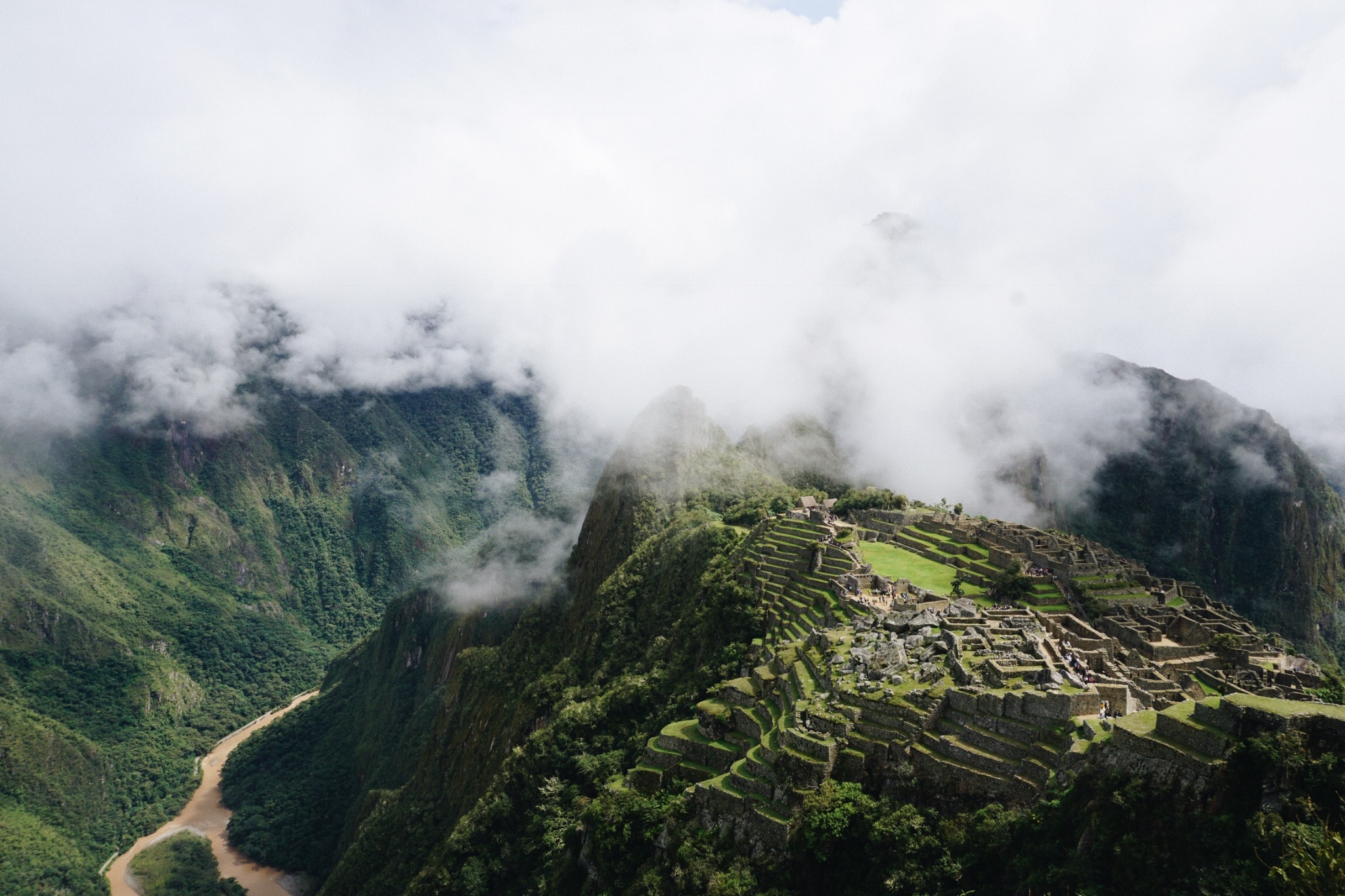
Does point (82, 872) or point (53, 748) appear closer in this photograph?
point (82, 872)

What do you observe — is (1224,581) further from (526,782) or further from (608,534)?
(526,782)

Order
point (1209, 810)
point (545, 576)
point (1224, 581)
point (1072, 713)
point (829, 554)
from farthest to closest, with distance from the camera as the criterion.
Result: point (1224, 581)
point (545, 576)
point (829, 554)
point (1072, 713)
point (1209, 810)

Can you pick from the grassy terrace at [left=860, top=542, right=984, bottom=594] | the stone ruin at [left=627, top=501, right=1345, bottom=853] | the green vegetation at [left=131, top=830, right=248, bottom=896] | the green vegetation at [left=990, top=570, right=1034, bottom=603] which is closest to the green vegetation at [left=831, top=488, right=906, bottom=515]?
the grassy terrace at [left=860, top=542, right=984, bottom=594]

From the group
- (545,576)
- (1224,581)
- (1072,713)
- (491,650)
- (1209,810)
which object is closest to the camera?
(1209,810)

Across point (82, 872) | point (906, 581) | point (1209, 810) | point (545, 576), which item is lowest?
point (82, 872)

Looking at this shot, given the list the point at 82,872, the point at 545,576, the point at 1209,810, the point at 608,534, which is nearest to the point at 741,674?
the point at 1209,810

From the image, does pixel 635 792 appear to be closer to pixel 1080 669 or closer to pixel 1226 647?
pixel 1080 669

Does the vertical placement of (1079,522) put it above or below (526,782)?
above
